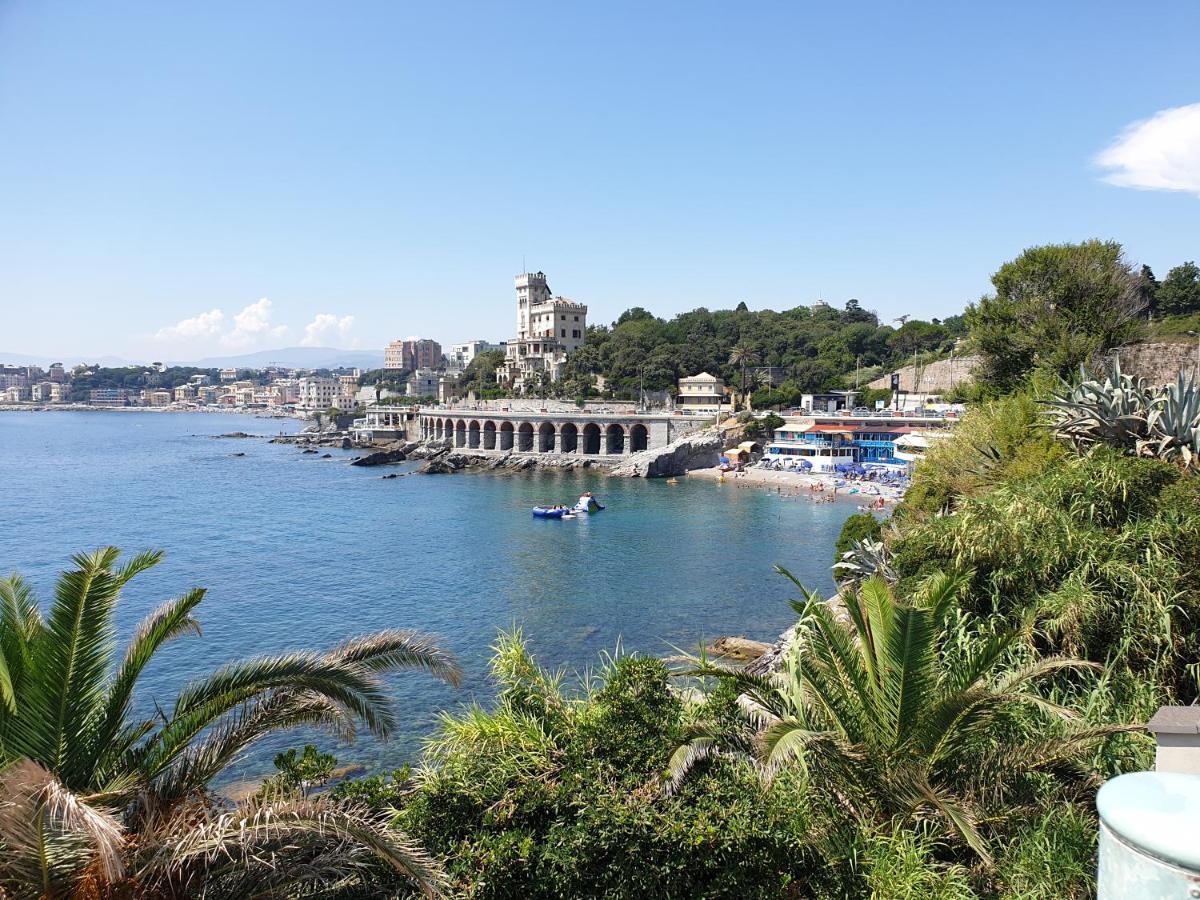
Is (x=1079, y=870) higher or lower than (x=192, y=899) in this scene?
lower

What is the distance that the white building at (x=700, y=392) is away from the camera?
78.7 meters

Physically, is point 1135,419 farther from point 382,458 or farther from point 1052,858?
point 382,458

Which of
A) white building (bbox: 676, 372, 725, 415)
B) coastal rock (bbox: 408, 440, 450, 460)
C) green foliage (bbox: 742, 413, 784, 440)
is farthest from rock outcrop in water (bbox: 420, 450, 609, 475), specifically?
white building (bbox: 676, 372, 725, 415)

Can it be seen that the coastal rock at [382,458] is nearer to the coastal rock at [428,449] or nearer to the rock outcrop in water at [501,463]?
the coastal rock at [428,449]

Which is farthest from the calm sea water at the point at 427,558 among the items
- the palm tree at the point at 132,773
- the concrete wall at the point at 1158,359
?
the concrete wall at the point at 1158,359

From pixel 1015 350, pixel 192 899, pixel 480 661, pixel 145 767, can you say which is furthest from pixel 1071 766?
pixel 1015 350

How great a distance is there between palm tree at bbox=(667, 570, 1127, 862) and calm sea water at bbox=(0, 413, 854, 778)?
391 inches

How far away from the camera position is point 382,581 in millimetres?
28781

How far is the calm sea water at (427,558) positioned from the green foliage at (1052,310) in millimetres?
10672

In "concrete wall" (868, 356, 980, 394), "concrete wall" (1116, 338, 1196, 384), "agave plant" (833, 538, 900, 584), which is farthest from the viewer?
"concrete wall" (868, 356, 980, 394)

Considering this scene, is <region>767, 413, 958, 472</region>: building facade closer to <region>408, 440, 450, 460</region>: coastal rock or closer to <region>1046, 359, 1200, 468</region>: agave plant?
<region>408, 440, 450, 460</region>: coastal rock

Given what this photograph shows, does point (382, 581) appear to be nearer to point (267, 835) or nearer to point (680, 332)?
point (267, 835)

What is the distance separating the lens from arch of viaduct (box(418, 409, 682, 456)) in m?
67.5

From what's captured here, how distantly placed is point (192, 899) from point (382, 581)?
25.3 metres
